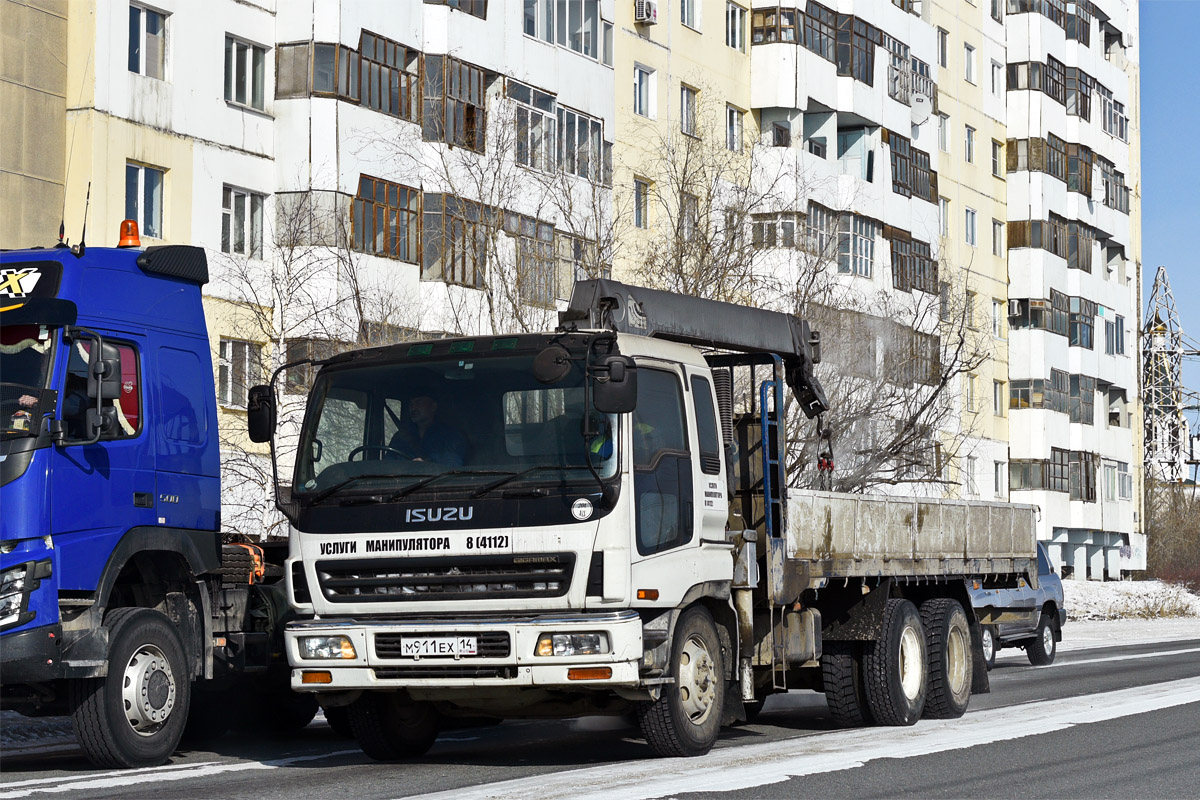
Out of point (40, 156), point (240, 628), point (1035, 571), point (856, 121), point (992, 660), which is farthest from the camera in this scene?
point (856, 121)

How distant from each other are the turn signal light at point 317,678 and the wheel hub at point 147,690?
4.06 ft

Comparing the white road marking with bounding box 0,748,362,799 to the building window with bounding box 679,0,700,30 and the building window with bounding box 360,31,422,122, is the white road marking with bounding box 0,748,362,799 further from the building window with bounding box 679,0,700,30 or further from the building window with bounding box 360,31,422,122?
the building window with bounding box 679,0,700,30

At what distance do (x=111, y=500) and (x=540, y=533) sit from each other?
294 cm

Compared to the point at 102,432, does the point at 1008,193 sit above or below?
above

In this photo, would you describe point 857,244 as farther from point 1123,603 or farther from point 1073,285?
point 1073,285

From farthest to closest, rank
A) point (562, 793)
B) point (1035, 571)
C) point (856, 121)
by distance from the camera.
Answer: point (856, 121) → point (1035, 571) → point (562, 793)

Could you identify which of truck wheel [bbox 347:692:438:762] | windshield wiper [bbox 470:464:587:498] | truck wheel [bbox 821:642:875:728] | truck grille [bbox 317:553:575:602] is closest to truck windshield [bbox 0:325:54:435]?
truck grille [bbox 317:553:575:602]

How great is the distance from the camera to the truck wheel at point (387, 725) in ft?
40.0

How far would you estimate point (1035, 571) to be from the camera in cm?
1750

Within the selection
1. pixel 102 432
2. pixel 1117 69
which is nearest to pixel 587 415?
pixel 102 432

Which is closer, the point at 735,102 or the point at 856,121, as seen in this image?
the point at 735,102

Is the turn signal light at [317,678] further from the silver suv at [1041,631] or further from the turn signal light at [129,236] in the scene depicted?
the silver suv at [1041,631]

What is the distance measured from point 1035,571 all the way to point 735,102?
3056 centimetres

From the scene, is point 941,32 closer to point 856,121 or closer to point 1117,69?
point 856,121
